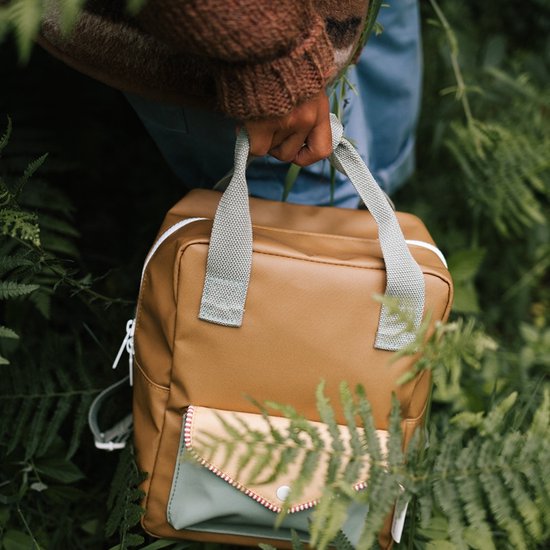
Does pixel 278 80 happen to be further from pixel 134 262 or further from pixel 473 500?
pixel 134 262

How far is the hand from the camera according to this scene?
100cm

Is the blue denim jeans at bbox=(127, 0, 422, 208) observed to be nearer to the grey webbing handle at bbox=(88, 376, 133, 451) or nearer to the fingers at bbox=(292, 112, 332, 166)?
the fingers at bbox=(292, 112, 332, 166)

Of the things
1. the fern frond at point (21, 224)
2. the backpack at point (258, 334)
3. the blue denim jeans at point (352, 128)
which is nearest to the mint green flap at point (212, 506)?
the backpack at point (258, 334)

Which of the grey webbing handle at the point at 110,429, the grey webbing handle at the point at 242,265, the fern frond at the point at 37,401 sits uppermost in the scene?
the grey webbing handle at the point at 242,265

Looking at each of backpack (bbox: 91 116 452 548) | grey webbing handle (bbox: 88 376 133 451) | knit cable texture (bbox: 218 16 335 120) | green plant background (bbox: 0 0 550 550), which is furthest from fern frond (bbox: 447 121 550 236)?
grey webbing handle (bbox: 88 376 133 451)

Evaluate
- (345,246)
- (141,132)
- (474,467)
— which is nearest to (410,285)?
(345,246)

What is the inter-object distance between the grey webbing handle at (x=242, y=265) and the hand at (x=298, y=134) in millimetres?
35

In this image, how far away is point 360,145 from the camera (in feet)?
4.65

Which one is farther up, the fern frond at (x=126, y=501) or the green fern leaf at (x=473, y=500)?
the green fern leaf at (x=473, y=500)

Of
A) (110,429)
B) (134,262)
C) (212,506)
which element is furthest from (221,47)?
(134,262)

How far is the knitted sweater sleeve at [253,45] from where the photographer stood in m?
0.82

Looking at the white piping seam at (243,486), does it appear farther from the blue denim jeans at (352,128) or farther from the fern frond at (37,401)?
the blue denim jeans at (352,128)

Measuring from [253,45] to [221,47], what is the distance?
1.5 inches

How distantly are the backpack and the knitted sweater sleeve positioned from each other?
14 cm
